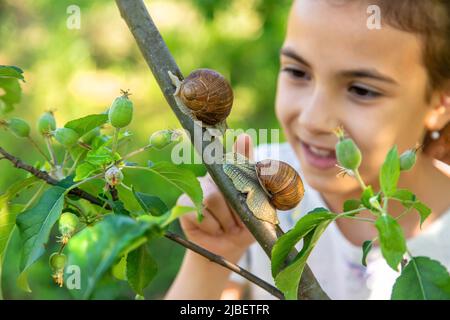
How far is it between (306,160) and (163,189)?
146cm

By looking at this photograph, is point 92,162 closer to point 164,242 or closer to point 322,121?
point 322,121

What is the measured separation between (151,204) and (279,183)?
0.14 meters

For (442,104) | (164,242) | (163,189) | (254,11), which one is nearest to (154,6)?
(254,11)

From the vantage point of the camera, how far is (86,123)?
680 millimetres

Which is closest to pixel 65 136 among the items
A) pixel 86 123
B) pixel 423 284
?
pixel 86 123

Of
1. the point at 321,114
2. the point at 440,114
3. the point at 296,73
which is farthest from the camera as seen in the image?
the point at 440,114

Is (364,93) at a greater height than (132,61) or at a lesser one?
lesser

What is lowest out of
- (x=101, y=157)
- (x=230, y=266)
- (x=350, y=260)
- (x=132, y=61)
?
(x=350, y=260)

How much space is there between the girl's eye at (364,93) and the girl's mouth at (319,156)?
0.12 metres

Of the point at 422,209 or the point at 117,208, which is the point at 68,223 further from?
the point at 422,209

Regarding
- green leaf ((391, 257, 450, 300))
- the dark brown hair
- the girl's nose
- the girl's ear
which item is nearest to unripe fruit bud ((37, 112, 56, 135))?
green leaf ((391, 257, 450, 300))

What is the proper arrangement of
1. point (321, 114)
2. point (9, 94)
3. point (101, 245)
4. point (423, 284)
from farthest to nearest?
point (321, 114), point (9, 94), point (423, 284), point (101, 245)

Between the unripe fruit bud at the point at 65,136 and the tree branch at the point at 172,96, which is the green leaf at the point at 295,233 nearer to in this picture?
the tree branch at the point at 172,96

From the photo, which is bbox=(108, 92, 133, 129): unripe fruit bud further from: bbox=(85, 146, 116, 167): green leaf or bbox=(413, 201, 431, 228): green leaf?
bbox=(413, 201, 431, 228): green leaf
